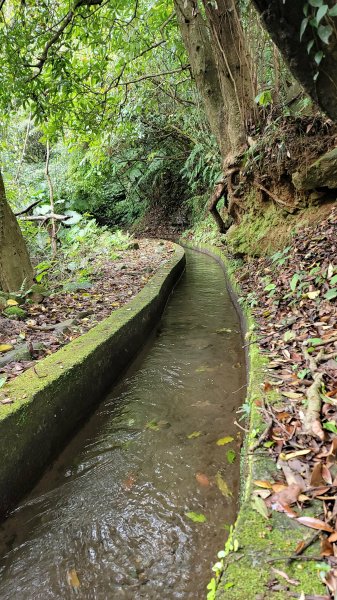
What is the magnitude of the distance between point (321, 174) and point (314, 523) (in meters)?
4.16

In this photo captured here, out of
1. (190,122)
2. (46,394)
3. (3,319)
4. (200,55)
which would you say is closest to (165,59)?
(190,122)

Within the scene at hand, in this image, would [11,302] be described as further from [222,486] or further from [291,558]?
[291,558]

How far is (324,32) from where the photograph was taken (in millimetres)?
1319

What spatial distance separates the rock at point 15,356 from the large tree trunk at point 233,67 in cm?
516

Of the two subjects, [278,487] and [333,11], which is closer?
[333,11]

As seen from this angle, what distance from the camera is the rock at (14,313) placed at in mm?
4125

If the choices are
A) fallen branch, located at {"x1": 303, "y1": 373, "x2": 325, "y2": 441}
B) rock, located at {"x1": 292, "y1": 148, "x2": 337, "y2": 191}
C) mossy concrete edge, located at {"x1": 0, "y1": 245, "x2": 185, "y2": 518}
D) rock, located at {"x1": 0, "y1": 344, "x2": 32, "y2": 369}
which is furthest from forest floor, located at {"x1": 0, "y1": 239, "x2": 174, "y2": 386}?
rock, located at {"x1": 292, "y1": 148, "x2": 337, "y2": 191}

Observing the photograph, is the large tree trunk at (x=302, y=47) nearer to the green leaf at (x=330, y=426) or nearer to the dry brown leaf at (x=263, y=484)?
the green leaf at (x=330, y=426)

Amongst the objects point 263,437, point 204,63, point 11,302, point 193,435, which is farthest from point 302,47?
point 204,63

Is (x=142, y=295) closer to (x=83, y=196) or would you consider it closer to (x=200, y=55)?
(x=200, y=55)

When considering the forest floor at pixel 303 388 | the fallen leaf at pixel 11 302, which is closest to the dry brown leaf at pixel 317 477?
the forest floor at pixel 303 388

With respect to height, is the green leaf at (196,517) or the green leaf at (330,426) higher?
the green leaf at (330,426)

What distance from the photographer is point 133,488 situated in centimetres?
233

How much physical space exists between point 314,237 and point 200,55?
448 cm
